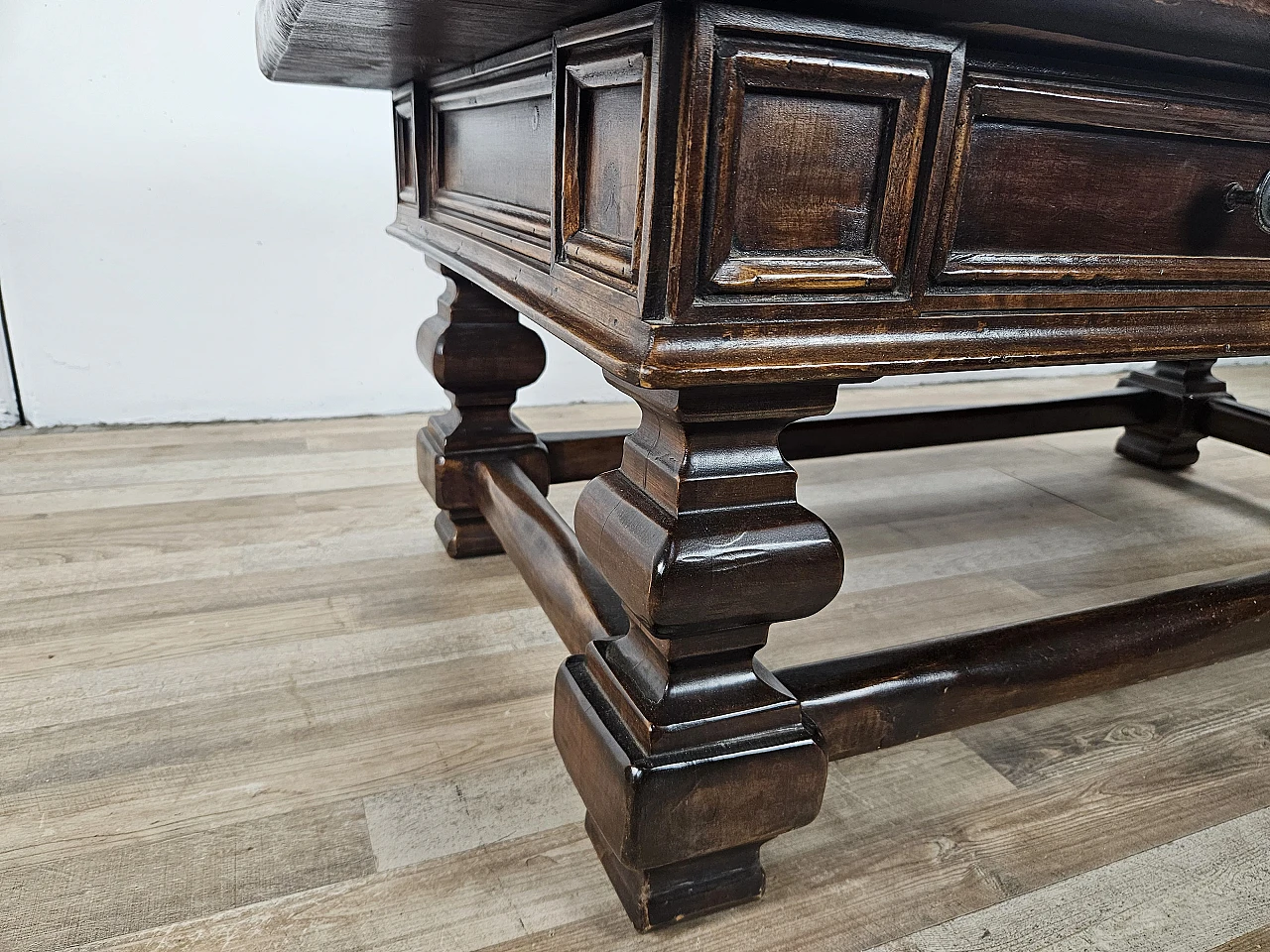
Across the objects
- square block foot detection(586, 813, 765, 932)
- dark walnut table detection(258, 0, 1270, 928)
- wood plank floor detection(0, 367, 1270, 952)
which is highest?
dark walnut table detection(258, 0, 1270, 928)

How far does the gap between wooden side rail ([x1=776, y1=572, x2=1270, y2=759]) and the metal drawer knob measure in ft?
0.91

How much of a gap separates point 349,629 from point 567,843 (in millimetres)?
338

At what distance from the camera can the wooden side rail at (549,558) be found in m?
0.59

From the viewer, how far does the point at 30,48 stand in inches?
47.5

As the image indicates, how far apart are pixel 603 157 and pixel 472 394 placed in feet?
1.71

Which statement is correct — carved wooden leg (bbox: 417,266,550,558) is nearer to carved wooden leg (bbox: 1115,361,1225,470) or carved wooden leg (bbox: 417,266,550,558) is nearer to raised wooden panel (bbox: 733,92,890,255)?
raised wooden panel (bbox: 733,92,890,255)

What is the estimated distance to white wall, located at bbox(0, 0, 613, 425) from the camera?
48.9 inches

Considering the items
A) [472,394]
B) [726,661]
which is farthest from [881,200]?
[472,394]

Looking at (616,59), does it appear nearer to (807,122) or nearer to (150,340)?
(807,122)

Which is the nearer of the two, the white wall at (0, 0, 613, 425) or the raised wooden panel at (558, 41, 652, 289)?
the raised wooden panel at (558, 41, 652, 289)

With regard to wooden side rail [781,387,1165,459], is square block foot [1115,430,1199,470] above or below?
below

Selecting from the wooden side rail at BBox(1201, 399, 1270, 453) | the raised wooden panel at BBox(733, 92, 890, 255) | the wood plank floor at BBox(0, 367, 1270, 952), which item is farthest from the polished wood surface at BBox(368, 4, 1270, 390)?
the wooden side rail at BBox(1201, 399, 1270, 453)

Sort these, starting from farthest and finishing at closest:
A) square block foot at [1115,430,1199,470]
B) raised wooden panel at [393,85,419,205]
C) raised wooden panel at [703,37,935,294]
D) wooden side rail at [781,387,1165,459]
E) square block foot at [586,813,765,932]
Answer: square block foot at [1115,430,1199,470] < wooden side rail at [781,387,1165,459] < raised wooden panel at [393,85,419,205] < square block foot at [586,813,765,932] < raised wooden panel at [703,37,935,294]

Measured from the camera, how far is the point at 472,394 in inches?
36.5
